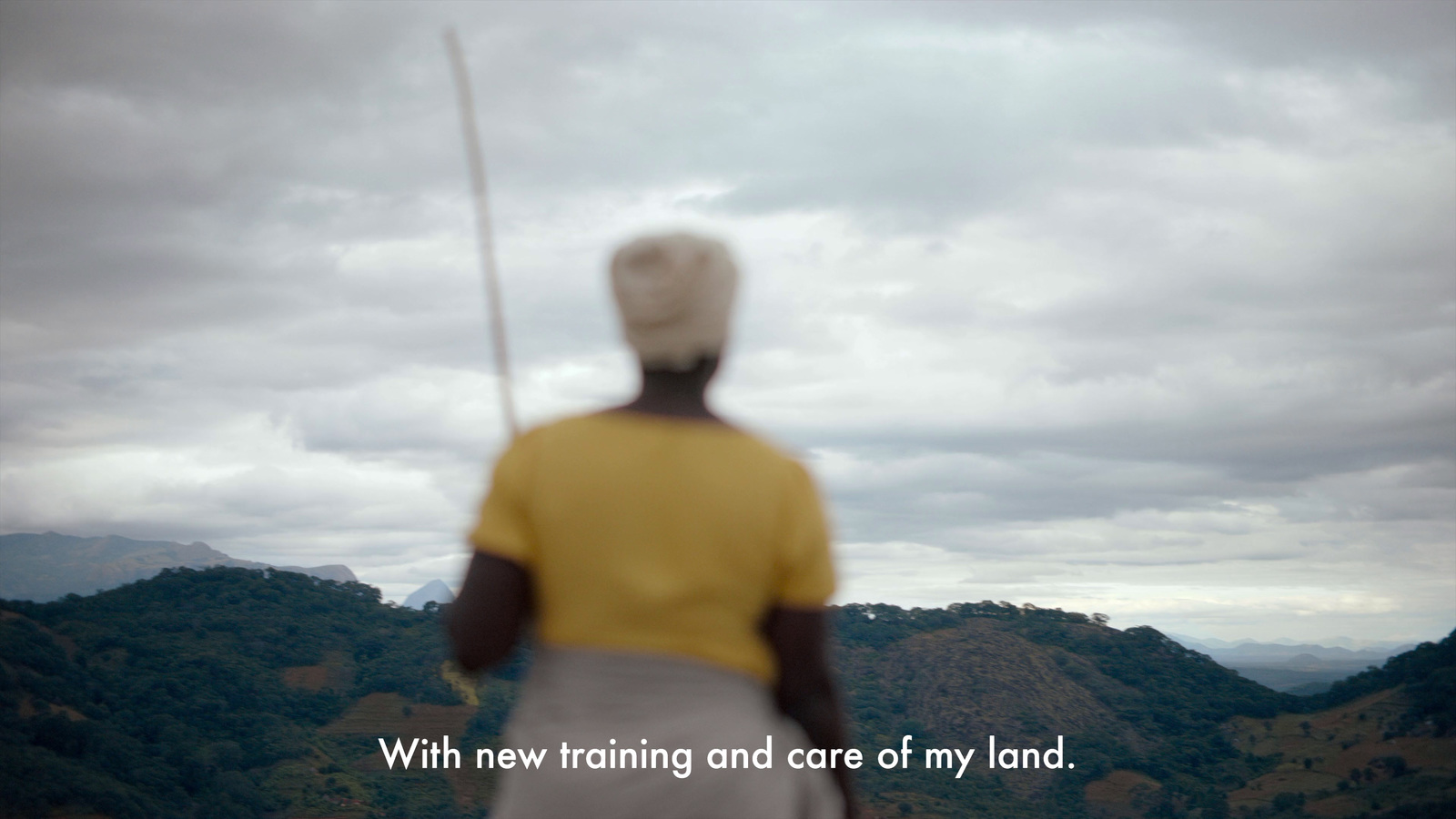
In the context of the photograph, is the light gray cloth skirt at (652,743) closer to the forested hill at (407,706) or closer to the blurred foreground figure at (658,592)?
the blurred foreground figure at (658,592)

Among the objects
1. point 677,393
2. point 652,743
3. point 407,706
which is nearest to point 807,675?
point 652,743

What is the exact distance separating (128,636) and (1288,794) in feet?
144

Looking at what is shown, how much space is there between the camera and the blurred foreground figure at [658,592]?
2.00 metres

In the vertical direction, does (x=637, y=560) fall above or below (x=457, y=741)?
above

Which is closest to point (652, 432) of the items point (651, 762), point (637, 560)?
point (637, 560)

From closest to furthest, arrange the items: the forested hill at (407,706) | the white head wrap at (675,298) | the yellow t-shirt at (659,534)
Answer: the yellow t-shirt at (659,534) → the white head wrap at (675,298) → the forested hill at (407,706)

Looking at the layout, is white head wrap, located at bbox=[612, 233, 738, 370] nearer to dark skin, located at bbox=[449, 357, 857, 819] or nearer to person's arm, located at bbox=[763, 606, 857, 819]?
dark skin, located at bbox=[449, 357, 857, 819]

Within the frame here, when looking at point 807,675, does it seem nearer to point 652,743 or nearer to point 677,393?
point 652,743

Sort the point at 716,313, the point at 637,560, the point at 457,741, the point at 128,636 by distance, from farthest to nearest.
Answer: the point at 128,636, the point at 457,741, the point at 716,313, the point at 637,560

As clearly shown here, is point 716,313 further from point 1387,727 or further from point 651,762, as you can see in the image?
point 1387,727

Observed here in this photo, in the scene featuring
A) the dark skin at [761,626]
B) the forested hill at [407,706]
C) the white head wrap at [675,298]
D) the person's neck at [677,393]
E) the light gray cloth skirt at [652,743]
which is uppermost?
the white head wrap at [675,298]

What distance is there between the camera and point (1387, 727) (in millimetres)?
39594

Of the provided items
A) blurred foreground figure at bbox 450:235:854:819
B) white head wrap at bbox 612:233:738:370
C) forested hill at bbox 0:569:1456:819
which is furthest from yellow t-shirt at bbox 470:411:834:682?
forested hill at bbox 0:569:1456:819

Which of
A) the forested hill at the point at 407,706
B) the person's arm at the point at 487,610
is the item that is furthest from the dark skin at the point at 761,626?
the forested hill at the point at 407,706
